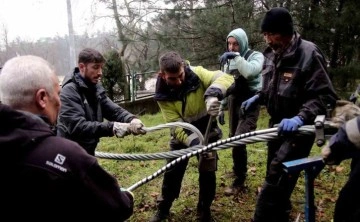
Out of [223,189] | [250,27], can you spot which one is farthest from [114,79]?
[223,189]

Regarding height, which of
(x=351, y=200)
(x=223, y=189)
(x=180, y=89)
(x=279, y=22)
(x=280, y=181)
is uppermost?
(x=279, y=22)

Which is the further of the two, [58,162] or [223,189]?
[223,189]

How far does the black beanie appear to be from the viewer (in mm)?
2920

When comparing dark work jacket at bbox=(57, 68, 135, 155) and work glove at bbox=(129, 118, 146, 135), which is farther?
work glove at bbox=(129, 118, 146, 135)

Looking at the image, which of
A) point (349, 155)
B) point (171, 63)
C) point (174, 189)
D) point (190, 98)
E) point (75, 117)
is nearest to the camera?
point (349, 155)

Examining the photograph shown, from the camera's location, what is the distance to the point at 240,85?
431cm

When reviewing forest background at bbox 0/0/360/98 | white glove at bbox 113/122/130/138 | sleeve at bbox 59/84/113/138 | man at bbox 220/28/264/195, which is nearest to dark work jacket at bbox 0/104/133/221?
sleeve at bbox 59/84/113/138

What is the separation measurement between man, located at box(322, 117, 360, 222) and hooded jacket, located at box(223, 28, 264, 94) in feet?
6.70

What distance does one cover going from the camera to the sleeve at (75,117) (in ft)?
10.4

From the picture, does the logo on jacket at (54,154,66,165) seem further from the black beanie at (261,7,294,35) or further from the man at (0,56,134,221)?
the black beanie at (261,7,294,35)

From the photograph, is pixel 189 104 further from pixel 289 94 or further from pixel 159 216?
pixel 159 216

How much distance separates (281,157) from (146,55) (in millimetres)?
22856

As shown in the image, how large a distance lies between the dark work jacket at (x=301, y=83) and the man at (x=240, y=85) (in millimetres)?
905

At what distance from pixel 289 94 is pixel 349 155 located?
0.90m
